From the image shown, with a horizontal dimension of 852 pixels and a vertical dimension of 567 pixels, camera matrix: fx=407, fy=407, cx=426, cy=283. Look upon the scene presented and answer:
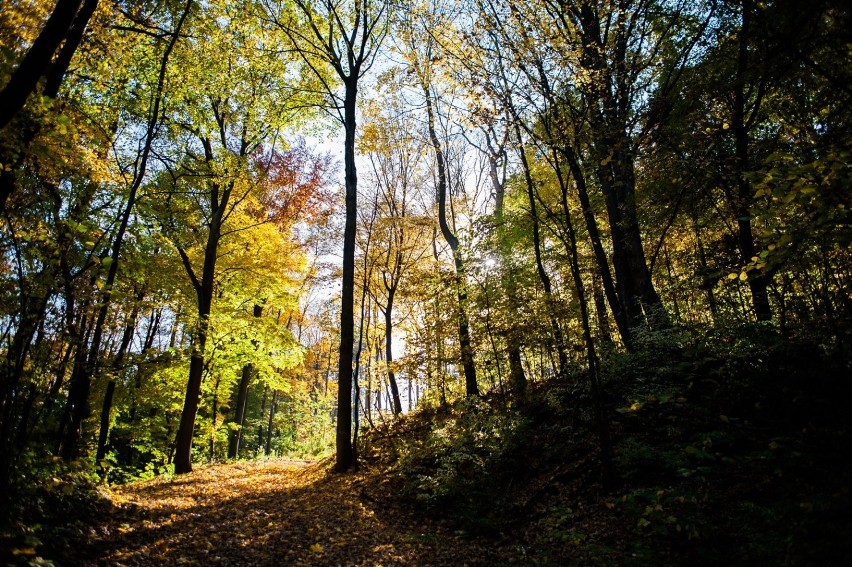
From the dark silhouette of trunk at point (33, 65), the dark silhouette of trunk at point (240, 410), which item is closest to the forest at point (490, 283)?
the dark silhouette of trunk at point (33, 65)

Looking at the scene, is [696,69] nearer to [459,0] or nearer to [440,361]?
[459,0]

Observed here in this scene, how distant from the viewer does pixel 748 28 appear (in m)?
6.36

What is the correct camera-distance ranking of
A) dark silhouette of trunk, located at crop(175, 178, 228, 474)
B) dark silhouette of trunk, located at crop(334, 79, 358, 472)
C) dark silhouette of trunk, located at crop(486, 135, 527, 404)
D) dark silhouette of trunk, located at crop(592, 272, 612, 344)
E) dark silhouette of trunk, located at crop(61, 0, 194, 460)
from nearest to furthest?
dark silhouette of trunk, located at crop(61, 0, 194, 460), dark silhouette of trunk, located at crop(486, 135, 527, 404), dark silhouette of trunk, located at crop(592, 272, 612, 344), dark silhouette of trunk, located at crop(334, 79, 358, 472), dark silhouette of trunk, located at crop(175, 178, 228, 474)

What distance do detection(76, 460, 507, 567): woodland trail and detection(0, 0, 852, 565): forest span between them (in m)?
0.09

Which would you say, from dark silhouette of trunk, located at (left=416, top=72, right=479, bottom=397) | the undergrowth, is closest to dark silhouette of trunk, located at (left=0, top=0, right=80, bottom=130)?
the undergrowth

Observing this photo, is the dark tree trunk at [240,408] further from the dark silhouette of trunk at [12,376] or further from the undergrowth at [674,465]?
the dark silhouette of trunk at [12,376]

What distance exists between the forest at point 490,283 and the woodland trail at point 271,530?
0.28 feet

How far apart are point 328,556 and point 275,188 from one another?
16.8m

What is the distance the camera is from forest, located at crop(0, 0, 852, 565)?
170 inches

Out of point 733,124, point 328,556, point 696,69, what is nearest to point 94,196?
point 328,556

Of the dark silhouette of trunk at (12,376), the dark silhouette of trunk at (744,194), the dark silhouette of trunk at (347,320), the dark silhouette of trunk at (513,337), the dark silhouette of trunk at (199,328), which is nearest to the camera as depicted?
the dark silhouette of trunk at (12,376)

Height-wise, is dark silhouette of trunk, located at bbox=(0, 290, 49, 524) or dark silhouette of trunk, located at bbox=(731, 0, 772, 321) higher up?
dark silhouette of trunk, located at bbox=(731, 0, 772, 321)

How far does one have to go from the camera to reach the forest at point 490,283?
4.31 meters

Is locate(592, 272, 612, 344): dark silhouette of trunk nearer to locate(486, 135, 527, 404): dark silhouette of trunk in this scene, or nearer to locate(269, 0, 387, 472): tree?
locate(486, 135, 527, 404): dark silhouette of trunk
